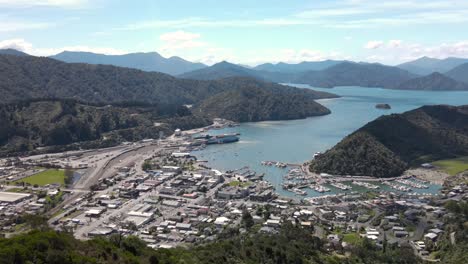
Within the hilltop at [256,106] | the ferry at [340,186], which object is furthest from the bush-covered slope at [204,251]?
the hilltop at [256,106]

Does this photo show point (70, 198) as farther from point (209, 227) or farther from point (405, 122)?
point (405, 122)

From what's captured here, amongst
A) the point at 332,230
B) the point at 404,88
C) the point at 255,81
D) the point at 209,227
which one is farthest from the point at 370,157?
the point at 404,88

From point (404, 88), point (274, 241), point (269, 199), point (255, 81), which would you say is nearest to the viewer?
point (274, 241)

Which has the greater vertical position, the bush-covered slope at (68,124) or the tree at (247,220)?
the bush-covered slope at (68,124)

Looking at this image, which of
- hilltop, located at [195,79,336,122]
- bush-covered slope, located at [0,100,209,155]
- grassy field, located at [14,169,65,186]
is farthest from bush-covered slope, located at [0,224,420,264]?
hilltop, located at [195,79,336,122]

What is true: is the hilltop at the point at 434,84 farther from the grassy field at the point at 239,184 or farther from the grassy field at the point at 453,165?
the grassy field at the point at 239,184

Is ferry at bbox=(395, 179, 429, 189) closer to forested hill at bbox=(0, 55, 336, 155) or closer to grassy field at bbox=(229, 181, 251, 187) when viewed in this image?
grassy field at bbox=(229, 181, 251, 187)

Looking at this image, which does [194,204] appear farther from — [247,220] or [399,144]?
[399,144]
